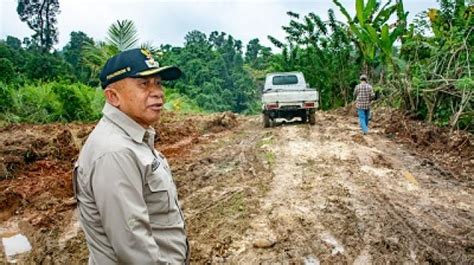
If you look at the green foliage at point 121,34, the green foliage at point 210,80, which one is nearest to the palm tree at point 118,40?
the green foliage at point 121,34

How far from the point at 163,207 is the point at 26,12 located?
42.6 meters

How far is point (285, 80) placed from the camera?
16500 mm

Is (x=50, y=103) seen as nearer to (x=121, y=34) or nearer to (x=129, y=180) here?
(x=121, y=34)

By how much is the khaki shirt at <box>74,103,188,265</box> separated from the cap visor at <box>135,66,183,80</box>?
0.20 meters

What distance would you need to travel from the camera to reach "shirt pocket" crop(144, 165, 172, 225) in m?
1.87

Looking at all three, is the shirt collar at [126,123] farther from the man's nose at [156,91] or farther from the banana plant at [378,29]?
the banana plant at [378,29]

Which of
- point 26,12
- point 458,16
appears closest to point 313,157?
point 458,16

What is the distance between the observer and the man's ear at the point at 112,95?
6.55 ft

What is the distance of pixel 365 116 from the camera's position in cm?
1289

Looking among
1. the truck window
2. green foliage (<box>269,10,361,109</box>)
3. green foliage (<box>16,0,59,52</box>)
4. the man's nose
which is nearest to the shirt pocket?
the man's nose

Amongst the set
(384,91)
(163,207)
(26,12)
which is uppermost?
(26,12)

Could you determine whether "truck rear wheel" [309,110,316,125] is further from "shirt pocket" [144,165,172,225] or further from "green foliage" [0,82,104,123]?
"shirt pocket" [144,165,172,225]

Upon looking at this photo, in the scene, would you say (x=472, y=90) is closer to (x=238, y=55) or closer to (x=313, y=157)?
(x=313, y=157)

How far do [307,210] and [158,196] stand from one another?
173 inches
